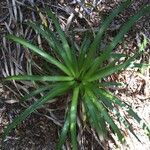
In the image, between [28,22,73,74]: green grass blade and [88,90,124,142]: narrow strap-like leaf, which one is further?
[28,22,73,74]: green grass blade

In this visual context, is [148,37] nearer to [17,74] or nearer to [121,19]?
[121,19]

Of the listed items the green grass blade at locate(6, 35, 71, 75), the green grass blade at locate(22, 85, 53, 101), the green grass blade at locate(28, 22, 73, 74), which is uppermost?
the green grass blade at locate(28, 22, 73, 74)

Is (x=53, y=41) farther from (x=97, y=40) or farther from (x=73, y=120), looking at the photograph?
(x=73, y=120)

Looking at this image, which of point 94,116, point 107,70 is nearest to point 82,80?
point 107,70

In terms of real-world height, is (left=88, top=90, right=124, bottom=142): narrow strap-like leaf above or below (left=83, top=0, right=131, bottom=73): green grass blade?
below

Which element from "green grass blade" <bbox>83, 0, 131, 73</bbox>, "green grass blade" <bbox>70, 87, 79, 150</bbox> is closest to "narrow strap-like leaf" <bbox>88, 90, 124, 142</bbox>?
"green grass blade" <bbox>70, 87, 79, 150</bbox>

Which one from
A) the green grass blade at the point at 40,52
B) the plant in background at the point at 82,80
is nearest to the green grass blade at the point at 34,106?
the plant in background at the point at 82,80

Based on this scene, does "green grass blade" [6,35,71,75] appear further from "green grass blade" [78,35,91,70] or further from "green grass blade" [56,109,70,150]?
"green grass blade" [56,109,70,150]

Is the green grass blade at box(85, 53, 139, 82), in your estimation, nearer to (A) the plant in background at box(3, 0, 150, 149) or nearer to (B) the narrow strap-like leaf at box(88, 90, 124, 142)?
(A) the plant in background at box(3, 0, 150, 149)

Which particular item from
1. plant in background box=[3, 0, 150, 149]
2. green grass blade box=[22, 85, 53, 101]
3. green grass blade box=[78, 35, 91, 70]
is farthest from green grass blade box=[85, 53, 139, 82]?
green grass blade box=[22, 85, 53, 101]

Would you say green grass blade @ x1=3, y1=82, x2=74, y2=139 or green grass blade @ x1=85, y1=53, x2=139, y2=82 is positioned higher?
green grass blade @ x1=85, y1=53, x2=139, y2=82
